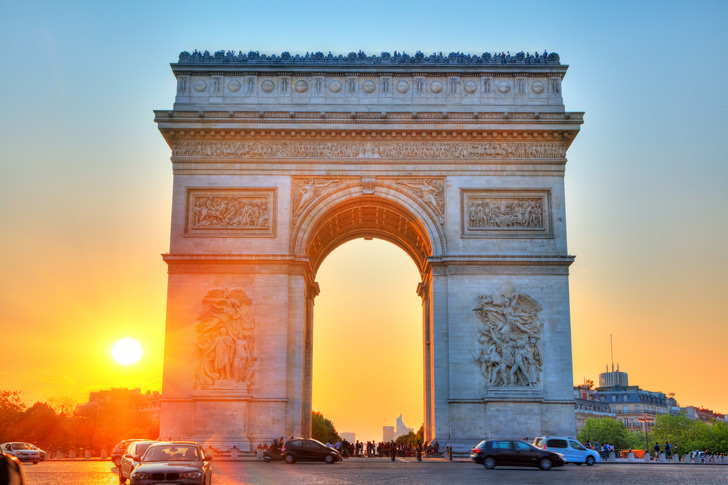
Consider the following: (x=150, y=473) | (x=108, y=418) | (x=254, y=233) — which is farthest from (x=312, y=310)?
(x=108, y=418)

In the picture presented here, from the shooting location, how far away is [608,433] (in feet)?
314

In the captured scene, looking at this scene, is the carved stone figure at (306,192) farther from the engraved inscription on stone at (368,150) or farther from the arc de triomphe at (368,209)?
the engraved inscription on stone at (368,150)

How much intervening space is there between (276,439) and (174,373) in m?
5.03

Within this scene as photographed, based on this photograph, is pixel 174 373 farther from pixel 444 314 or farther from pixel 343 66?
pixel 343 66

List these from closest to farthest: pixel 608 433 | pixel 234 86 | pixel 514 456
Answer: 1. pixel 514 456
2. pixel 234 86
3. pixel 608 433

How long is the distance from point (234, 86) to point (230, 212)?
5.64m

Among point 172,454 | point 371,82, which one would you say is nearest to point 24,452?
point 371,82

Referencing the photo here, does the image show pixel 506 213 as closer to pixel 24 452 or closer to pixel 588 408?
pixel 24 452

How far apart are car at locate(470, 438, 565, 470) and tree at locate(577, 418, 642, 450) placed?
72444 mm

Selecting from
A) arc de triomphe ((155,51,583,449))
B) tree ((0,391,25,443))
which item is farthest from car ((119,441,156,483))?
tree ((0,391,25,443))

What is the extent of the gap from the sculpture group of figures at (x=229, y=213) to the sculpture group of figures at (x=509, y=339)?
32.8 feet

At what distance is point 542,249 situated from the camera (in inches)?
1358

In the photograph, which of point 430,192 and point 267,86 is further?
point 267,86

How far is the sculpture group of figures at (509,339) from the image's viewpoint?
3322 cm
